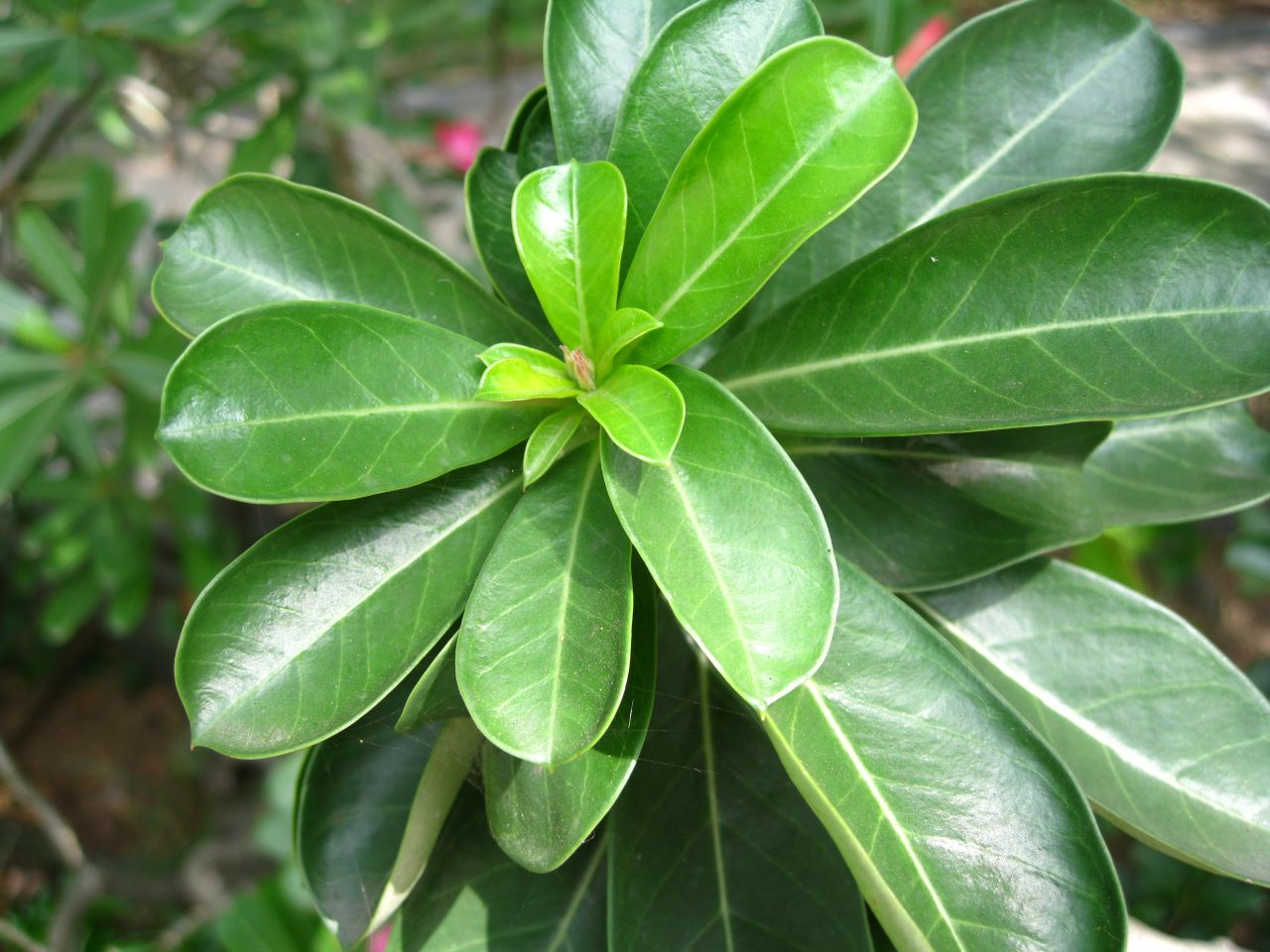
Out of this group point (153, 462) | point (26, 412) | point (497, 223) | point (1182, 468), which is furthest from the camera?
point (153, 462)

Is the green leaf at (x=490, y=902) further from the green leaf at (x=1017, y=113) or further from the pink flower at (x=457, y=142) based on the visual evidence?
the pink flower at (x=457, y=142)

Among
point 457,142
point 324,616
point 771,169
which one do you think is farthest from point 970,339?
point 457,142

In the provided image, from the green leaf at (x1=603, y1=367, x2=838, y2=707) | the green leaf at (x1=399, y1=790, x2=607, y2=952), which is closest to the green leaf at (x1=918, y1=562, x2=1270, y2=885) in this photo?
the green leaf at (x1=603, y1=367, x2=838, y2=707)

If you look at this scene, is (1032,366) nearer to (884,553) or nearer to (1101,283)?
(1101,283)

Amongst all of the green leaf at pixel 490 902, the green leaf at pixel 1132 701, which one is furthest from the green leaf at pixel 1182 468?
the green leaf at pixel 490 902

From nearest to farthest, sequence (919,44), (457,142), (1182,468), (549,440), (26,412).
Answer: (549,440) < (1182,468) < (26,412) < (919,44) < (457,142)

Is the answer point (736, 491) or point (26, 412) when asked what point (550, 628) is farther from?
point (26, 412)
